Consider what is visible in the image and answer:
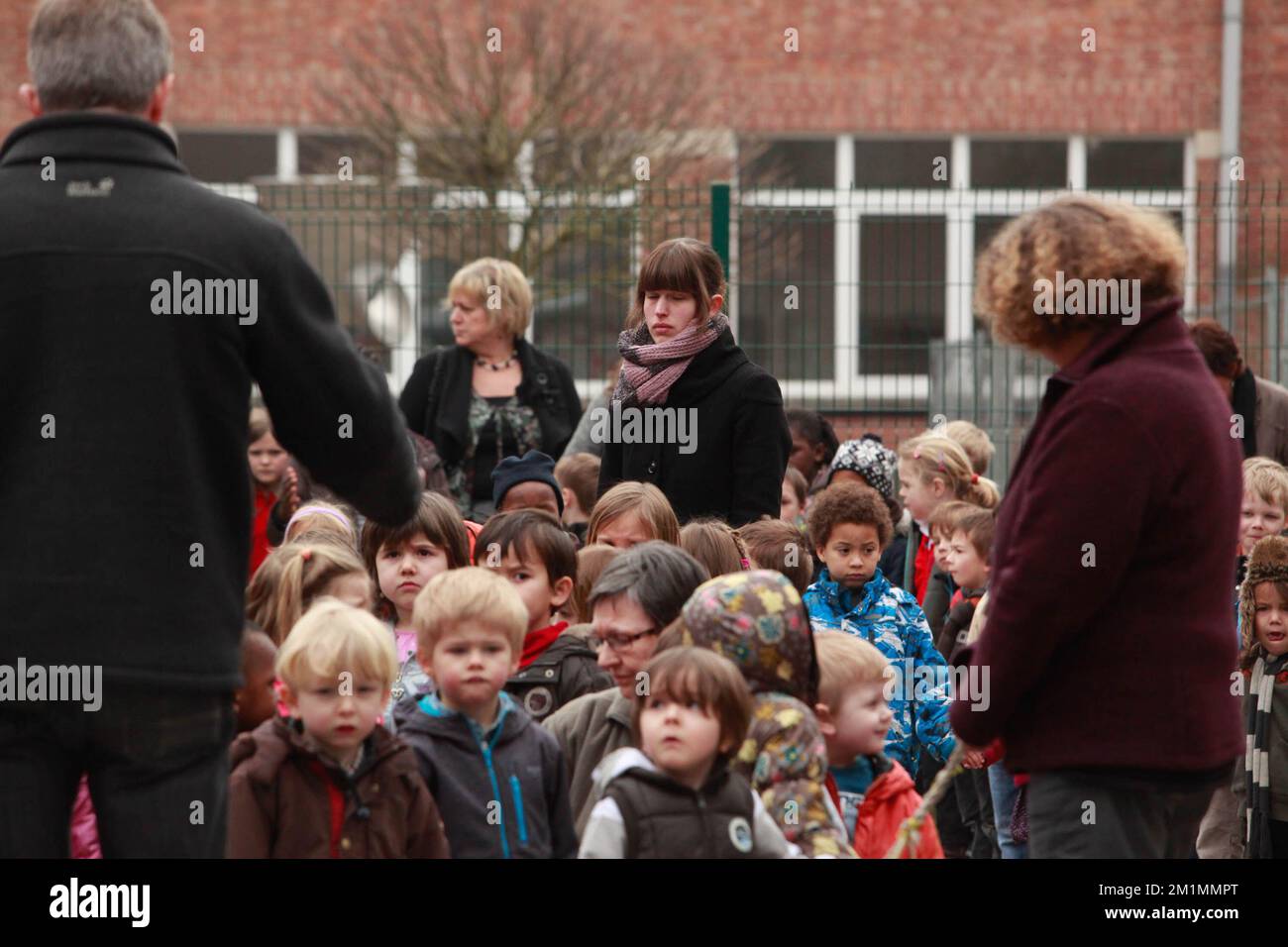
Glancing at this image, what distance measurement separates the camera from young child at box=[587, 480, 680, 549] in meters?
5.71

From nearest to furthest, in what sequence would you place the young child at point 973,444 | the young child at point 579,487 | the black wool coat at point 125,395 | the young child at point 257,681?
the black wool coat at point 125,395
the young child at point 257,681
the young child at point 579,487
the young child at point 973,444

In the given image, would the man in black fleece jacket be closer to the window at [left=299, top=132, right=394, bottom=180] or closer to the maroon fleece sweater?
the maroon fleece sweater

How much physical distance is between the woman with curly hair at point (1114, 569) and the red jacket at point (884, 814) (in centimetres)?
82

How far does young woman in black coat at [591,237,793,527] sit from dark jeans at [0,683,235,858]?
3.38 m

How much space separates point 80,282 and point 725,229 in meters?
8.09

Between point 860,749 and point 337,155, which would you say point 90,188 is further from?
point 337,155

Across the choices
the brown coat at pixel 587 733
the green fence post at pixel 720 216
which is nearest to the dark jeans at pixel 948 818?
the brown coat at pixel 587 733

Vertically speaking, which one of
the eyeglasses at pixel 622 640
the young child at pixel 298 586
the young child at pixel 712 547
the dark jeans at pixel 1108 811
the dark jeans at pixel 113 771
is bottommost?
the dark jeans at pixel 1108 811

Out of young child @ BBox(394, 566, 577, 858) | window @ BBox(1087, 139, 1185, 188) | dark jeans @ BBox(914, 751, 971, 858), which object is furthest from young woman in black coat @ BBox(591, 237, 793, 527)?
window @ BBox(1087, 139, 1185, 188)

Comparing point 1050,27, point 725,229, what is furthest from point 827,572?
point 1050,27

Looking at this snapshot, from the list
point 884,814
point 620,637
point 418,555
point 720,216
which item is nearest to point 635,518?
point 418,555

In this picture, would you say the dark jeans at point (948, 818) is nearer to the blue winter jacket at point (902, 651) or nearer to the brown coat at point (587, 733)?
the blue winter jacket at point (902, 651)

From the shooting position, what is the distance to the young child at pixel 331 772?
3852 mm

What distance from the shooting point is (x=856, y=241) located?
11.7m
